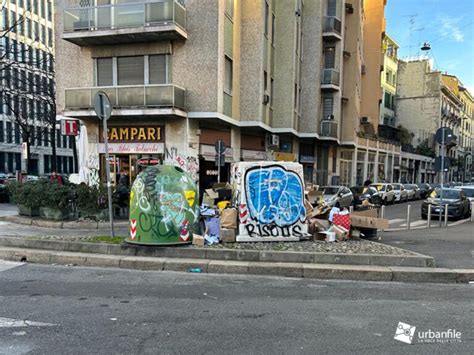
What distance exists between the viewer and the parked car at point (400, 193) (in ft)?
89.8

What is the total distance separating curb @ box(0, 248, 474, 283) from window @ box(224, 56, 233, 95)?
12024 mm

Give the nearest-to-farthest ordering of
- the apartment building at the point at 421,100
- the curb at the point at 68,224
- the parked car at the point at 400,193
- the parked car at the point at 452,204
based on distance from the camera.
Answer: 1. the curb at the point at 68,224
2. the parked car at the point at 452,204
3. the parked car at the point at 400,193
4. the apartment building at the point at 421,100

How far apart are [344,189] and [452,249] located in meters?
10.1

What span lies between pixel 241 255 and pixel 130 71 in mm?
13039

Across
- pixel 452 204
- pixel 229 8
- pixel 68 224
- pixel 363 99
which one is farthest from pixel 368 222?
pixel 363 99

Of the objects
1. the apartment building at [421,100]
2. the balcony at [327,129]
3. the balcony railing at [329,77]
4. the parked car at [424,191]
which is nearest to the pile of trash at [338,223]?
the balcony at [327,129]

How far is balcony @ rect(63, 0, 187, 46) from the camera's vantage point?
15844 mm

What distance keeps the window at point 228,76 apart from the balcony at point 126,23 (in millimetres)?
2565

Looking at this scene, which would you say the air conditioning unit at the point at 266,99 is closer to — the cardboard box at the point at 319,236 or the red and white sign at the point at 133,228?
the cardboard box at the point at 319,236

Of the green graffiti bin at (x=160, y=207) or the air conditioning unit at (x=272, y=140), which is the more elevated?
the air conditioning unit at (x=272, y=140)

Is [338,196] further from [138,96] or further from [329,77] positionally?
[329,77]

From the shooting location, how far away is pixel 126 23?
1625cm

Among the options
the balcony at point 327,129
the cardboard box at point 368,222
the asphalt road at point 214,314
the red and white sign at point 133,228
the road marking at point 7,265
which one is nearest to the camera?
the asphalt road at point 214,314
